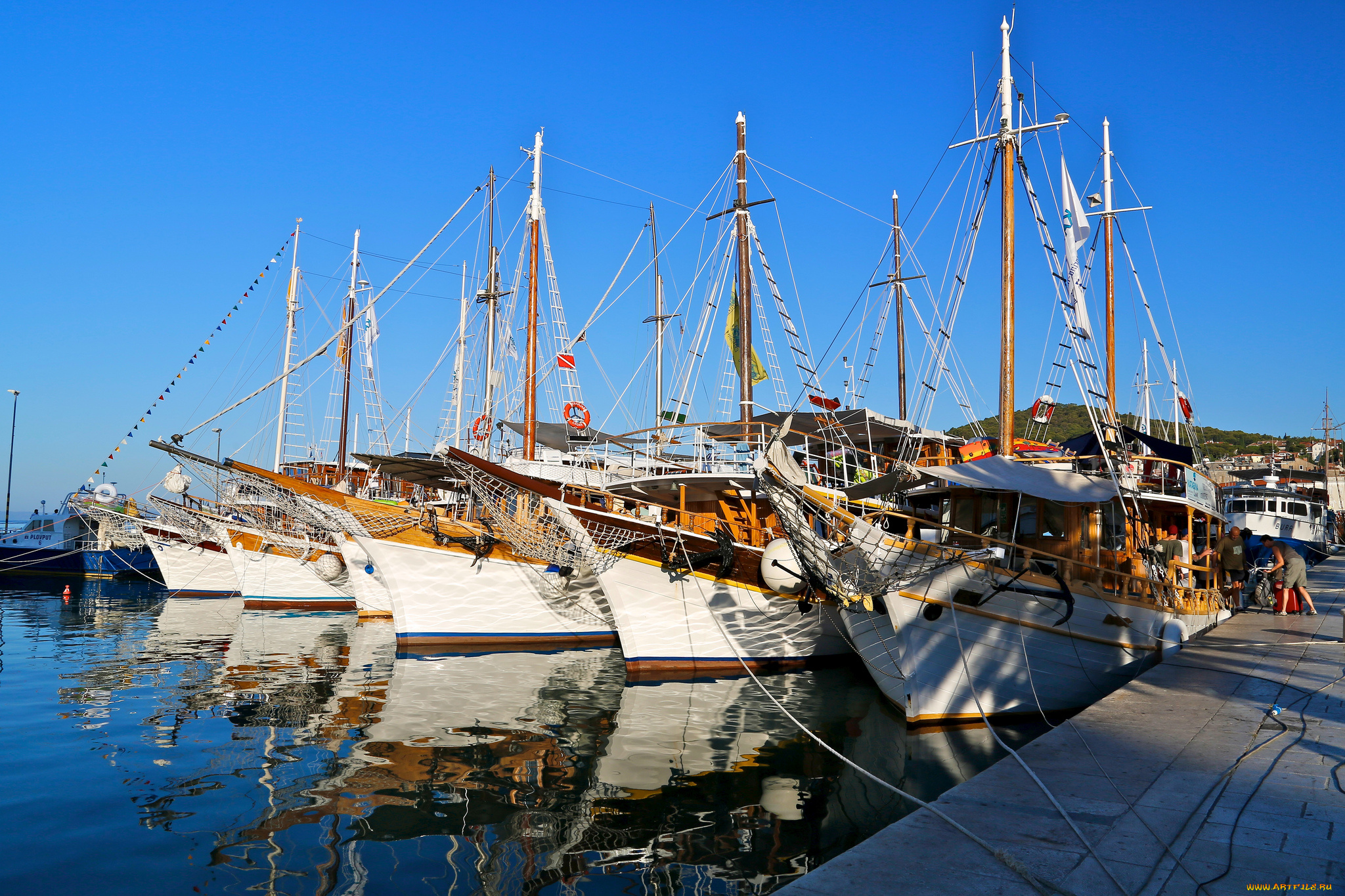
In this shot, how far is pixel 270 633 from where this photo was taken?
23.0 meters

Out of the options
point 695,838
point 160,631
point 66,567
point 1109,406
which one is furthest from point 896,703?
point 66,567

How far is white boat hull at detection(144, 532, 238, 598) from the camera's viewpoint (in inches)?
1460

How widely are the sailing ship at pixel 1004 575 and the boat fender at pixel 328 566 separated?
22.9 m

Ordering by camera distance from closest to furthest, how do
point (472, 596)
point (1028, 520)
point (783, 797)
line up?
point (783, 797) < point (1028, 520) < point (472, 596)

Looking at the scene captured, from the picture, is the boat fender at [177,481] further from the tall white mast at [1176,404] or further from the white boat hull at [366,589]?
the tall white mast at [1176,404]

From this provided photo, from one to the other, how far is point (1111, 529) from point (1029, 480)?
325 centimetres

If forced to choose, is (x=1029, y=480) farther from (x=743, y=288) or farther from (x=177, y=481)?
(x=177, y=481)

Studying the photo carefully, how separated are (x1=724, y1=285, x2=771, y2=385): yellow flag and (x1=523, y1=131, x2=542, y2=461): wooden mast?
210 inches

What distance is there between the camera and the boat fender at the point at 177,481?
26.6 metres

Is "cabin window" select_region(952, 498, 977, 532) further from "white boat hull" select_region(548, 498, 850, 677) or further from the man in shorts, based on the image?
the man in shorts

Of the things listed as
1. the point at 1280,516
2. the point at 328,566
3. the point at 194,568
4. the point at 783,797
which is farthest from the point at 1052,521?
the point at 194,568

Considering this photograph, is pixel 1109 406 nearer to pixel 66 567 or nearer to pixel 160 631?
pixel 160 631

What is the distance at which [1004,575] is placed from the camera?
1085 centimetres

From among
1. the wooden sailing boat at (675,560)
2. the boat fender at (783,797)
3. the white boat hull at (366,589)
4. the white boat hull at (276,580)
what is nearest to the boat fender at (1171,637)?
the wooden sailing boat at (675,560)
